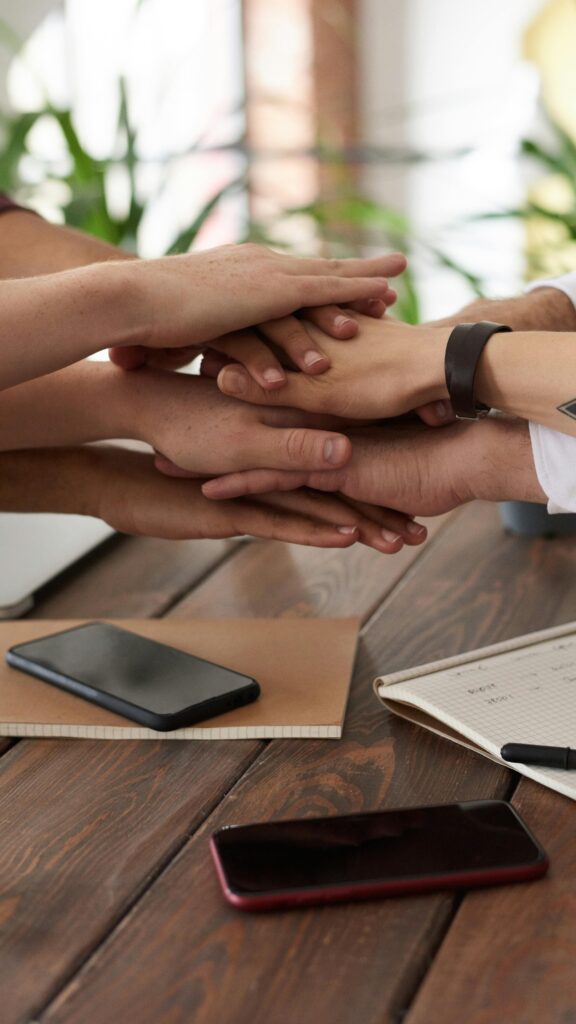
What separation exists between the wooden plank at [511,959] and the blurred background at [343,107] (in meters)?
3.29

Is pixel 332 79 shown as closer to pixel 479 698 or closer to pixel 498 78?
pixel 498 78

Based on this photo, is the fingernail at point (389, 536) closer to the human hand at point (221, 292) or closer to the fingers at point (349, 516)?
the fingers at point (349, 516)

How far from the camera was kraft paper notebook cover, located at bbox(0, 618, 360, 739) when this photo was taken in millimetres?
877

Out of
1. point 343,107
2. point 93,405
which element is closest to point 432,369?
point 93,405

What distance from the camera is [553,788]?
2.52 ft

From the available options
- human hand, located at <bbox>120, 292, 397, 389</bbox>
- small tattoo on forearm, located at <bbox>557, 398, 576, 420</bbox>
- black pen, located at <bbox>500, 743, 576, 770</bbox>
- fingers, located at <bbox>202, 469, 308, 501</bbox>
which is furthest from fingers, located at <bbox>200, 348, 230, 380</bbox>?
black pen, located at <bbox>500, 743, 576, 770</bbox>

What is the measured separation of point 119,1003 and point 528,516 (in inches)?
34.8

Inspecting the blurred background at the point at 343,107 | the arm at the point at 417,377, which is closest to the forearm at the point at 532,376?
the arm at the point at 417,377

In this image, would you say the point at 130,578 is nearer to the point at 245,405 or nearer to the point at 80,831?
the point at 245,405

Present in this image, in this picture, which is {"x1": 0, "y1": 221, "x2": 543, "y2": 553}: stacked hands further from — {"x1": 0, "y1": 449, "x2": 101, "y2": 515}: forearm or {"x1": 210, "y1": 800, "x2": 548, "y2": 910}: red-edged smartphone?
{"x1": 210, "y1": 800, "x2": 548, "y2": 910}: red-edged smartphone

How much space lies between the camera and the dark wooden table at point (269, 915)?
57 centimetres

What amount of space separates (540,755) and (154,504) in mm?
523

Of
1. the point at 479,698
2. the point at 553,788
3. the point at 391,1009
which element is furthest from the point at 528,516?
the point at 391,1009

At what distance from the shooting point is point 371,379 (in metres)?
1.06
